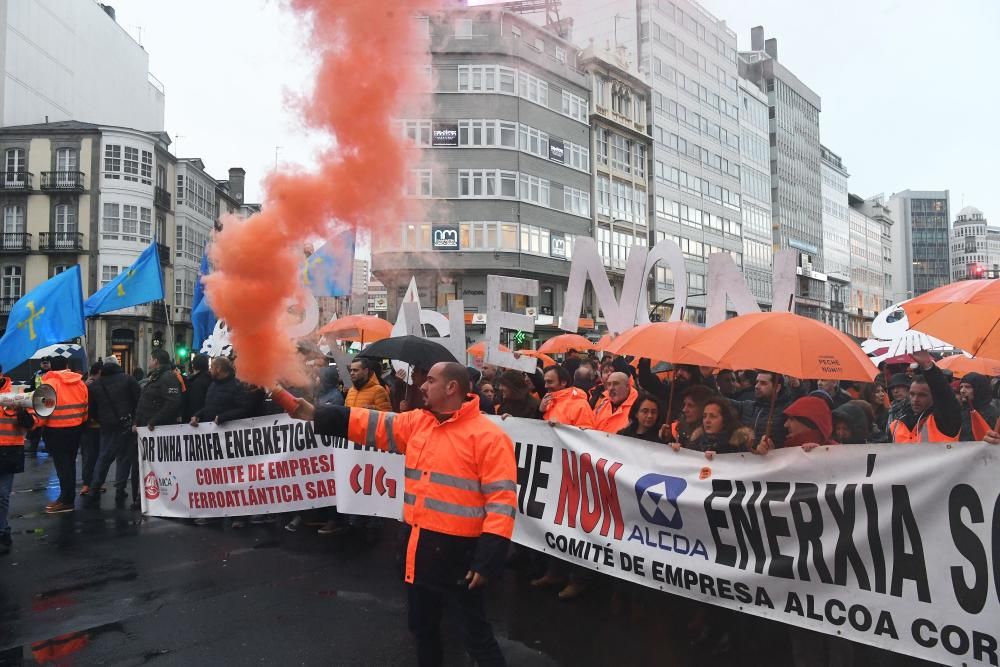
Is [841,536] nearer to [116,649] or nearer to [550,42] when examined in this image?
[116,649]

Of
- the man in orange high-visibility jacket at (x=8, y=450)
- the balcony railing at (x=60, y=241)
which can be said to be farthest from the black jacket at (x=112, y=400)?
the balcony railing at (x=60, y=241)

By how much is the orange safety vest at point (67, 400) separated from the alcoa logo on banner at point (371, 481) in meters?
4.34

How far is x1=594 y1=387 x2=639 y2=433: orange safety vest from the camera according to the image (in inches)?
255

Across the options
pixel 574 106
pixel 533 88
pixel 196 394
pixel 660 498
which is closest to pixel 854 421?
pixel 660 498

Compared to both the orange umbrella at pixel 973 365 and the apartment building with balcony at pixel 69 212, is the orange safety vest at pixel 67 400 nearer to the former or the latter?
the orange umbrella at pixel 973 365

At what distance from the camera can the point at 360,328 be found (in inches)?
398

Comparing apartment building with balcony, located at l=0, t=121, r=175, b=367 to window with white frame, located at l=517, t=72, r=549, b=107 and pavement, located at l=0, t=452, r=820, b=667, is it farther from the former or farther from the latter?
pavement, located at l=0, t=452, r=820, b=667

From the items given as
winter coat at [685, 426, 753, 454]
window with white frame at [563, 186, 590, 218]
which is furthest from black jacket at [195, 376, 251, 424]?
window with white frame at [563, 186, 590, 218]

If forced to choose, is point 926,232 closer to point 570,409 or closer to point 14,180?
point 14,180

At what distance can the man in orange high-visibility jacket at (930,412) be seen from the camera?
480 centimetres

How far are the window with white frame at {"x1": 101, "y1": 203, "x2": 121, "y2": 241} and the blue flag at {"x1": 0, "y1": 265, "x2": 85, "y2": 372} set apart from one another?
37.8 meters

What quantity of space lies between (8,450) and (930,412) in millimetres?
8417

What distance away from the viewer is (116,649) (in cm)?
492

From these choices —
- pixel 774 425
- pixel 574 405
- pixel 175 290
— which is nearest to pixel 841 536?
pixel 774 425
